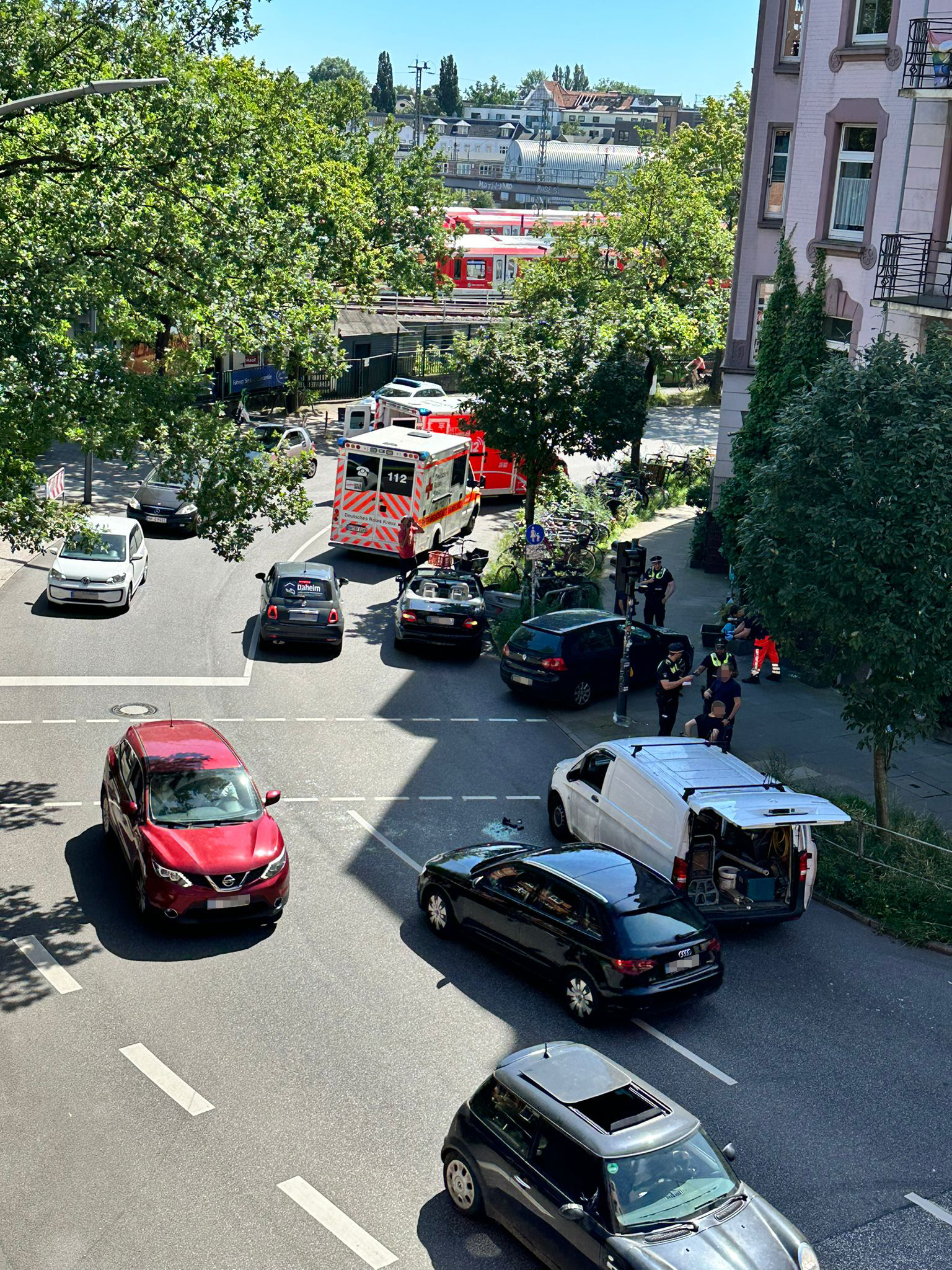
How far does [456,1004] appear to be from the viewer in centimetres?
1305

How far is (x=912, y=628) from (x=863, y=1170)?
22.7 ft

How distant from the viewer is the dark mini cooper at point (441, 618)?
25766 millimetres

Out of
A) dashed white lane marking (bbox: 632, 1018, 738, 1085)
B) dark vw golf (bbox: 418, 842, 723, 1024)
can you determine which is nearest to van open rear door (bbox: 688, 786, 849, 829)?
dark vw golf (bbox: 418, 842, 723, 1024)

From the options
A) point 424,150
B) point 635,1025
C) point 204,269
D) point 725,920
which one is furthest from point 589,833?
point 424,150

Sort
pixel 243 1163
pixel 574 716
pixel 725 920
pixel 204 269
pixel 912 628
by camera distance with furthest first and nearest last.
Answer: pixel 574 716 < pixel 204 269 < pixel 912 628 < pixel 725 920 < pixel 243 1163

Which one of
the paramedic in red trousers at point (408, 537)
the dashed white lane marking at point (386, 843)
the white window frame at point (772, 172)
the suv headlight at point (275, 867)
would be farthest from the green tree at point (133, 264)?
the white window frame at point (772, 172)

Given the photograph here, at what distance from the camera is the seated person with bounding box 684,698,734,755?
62.8 feet

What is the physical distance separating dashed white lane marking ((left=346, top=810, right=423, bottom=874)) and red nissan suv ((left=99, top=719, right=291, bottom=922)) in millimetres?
1868

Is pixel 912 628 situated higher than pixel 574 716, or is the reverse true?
pixel 912 628

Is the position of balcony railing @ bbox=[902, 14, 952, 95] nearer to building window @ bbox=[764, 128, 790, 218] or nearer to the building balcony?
the building balcony

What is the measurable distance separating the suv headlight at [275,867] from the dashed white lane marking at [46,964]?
2.12 metres

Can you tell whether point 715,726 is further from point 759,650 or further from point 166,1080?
point 166,1080

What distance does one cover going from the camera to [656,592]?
88.6ft

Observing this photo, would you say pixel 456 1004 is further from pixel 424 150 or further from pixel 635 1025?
pixel 424 150
